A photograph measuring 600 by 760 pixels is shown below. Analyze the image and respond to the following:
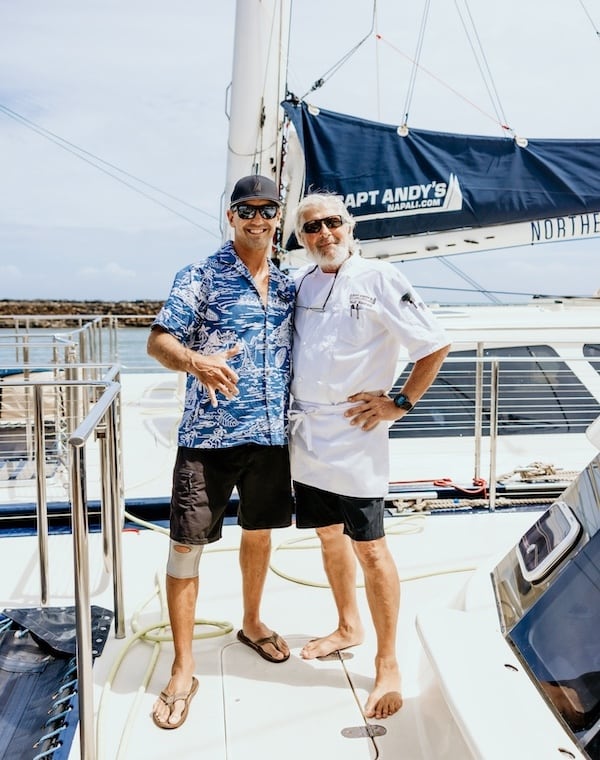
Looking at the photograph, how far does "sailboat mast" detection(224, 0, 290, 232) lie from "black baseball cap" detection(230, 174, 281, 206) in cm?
349

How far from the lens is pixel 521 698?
1442 millimetres

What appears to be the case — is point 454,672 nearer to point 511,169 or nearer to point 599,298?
point 511,169

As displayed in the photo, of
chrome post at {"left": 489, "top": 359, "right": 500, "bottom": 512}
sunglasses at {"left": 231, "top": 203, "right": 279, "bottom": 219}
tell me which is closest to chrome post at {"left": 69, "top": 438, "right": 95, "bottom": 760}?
sunglasses at {"left": 231, "top": 203, "right": 279, "bottom": 219}

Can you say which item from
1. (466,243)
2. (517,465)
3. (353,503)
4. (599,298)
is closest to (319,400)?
(353,503)

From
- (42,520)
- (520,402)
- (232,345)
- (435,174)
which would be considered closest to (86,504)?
(232,345)

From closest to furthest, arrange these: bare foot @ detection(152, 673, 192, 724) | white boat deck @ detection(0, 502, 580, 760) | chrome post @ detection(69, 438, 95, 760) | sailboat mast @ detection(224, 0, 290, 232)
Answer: chrome post @ detection(69, 438, 95, 760)
white boat deck @ detection(0, 502, 580, 760)
bare foot @ detection(152, 673, 192, 724)
sailboat mast @ detection(224, 0, 290, 232)

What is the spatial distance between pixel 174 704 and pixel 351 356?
1.24 metres

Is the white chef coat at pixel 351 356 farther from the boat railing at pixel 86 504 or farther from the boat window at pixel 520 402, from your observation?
the boat window at pixel 520 402

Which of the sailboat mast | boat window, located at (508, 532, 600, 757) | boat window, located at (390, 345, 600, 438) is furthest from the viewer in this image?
boat window, located at (390, 345, 600, 438)

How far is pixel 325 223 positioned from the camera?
92.8 inches

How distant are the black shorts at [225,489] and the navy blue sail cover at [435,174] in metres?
3.51

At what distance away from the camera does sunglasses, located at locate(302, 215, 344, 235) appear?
7.72 feet

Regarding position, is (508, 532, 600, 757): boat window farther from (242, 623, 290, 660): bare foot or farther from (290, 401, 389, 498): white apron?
(242, 623, 290, 660): bare foot

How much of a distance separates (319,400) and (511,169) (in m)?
4.16
